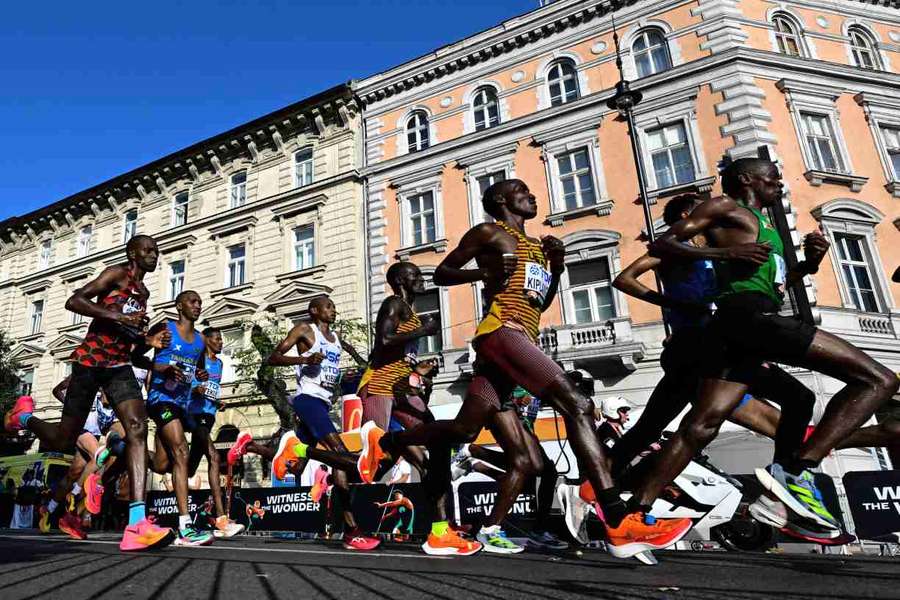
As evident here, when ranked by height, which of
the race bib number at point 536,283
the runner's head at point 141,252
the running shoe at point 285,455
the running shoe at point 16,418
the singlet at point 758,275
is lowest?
the running shoe at point 285,455

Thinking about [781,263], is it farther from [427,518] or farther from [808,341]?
[427,518]

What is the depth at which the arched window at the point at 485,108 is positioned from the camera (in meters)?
20.3

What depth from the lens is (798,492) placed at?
9.88ft

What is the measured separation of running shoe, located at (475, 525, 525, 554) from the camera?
3.99 m

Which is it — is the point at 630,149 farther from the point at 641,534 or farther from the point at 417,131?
the point at 641,534

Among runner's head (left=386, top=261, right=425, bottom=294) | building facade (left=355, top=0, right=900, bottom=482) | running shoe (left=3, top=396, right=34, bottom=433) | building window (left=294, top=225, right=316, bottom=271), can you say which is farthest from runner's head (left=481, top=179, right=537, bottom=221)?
building window (left=294, top=225, right=316, bottom=271)

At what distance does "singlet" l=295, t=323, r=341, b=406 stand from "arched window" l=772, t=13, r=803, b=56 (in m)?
17.9

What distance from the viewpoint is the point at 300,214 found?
22266 mm

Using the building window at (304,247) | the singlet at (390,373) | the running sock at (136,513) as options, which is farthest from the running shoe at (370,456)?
the building window at (304,247)

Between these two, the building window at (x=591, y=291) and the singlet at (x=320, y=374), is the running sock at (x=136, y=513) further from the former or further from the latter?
the building window at (x=591, y=291)

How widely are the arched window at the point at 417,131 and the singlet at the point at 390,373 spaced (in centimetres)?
1660

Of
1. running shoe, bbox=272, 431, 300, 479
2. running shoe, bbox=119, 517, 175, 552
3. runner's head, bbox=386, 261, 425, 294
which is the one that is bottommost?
running shoe, bbox=119, 517, 175, 552

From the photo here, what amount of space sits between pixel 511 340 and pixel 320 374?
2.74m

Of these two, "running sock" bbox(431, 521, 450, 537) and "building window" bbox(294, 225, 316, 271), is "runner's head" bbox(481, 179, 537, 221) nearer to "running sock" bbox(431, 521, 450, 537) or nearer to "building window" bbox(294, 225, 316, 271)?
"running sock" bbox(431, 521, 450, 537)
